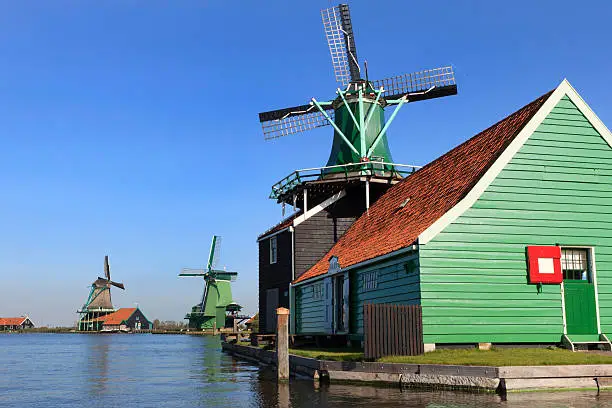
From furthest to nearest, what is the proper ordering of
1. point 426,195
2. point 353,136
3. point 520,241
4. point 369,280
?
point 353,136
point 426,195
point 369,280
point 520,241

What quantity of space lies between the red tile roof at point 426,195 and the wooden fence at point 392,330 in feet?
7.39

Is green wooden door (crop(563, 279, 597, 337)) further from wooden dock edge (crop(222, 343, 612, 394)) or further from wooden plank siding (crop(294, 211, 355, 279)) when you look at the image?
wooden plank siding (crop(294, 211, 355, 279))

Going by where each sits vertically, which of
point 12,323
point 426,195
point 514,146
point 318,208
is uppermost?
point 318,208

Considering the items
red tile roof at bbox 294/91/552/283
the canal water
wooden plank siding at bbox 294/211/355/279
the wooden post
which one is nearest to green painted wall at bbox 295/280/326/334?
red tile roof at bbox 294/91/552/283

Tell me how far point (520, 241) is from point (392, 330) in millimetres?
4820

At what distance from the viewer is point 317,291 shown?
2728cm

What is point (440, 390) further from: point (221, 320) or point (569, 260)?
point (221, 320)

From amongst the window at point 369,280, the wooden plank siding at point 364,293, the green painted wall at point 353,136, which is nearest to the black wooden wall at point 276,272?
the wooden plank siding at point 364,293

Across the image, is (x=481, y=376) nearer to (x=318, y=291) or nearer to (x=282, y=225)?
(x=318, y=291)

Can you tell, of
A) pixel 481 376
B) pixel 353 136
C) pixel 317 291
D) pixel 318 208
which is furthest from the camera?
pixel 353 136

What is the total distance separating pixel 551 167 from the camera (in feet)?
61.6

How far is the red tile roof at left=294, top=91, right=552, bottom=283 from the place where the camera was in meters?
19.2

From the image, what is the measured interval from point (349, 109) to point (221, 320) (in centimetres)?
7787

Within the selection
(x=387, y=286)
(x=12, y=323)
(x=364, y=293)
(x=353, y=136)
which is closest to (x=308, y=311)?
(x=364, y=293)
